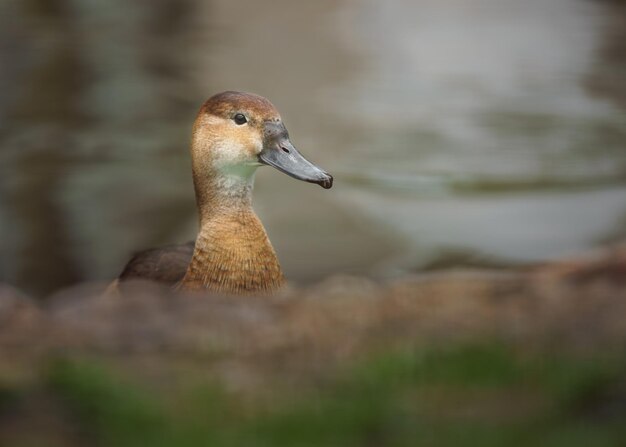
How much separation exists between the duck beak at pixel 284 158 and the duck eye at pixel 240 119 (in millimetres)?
88

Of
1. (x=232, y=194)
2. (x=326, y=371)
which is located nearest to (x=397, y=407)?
(x=326, y=371)

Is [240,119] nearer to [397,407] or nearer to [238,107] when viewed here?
[238,107]

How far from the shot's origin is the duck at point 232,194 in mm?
4602

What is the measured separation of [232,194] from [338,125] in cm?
365

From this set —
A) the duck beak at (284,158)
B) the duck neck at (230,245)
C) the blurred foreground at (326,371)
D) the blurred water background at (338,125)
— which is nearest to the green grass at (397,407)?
the blurred foreground at (326,371)

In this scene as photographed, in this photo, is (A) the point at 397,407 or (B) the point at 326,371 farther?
(B) the point at 326,371

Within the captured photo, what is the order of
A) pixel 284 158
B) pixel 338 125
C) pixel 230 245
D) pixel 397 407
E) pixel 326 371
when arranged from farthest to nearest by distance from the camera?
pixel 338 125 → pixel 284 158 → pixel 230 245 → pixel 326 371 → pixel 397 407

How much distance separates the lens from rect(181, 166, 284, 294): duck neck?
459cm

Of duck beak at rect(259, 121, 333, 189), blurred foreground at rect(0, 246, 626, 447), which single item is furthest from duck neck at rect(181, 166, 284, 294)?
blurred foreground at rect(0, 246, 626, 447)

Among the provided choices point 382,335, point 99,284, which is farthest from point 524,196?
point 382,335

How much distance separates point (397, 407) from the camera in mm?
3199

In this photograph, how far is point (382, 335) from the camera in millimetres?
3725

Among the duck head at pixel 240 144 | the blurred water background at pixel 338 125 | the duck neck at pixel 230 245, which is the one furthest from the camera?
the blurred water background at pixel 338 125

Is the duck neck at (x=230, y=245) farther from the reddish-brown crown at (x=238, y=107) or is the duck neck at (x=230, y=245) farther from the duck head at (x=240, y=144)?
the reddish-brown crown at (x=238, y=107)
